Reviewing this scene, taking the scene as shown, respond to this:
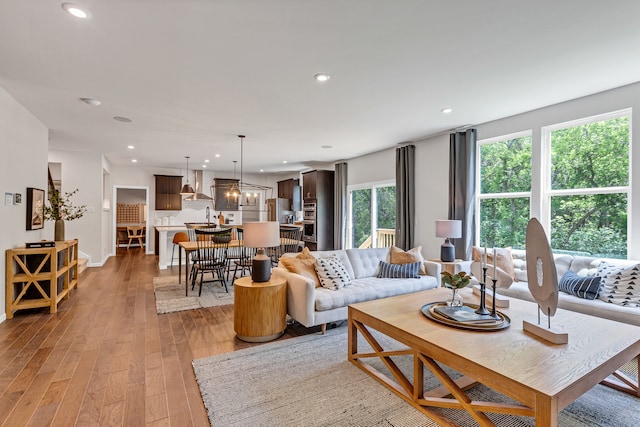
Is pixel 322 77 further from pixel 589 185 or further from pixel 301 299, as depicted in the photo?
pixel 589 185

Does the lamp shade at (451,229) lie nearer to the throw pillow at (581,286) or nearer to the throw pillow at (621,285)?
the throw pillow at (581,286)

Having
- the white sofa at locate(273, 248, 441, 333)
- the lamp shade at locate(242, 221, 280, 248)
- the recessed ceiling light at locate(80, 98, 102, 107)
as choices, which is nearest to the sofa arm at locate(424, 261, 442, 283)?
the white sofa at locate(273, 248, 441, 333)

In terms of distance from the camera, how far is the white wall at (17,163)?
139 inches

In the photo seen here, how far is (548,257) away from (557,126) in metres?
2.97

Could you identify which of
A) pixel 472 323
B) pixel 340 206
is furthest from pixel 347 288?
pixel 340 206

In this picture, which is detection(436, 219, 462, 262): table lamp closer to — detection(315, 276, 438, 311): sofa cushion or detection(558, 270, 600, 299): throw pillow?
detection(315, 276, 438, 311): sofa cushion

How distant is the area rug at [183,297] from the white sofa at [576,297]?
346 centimetres

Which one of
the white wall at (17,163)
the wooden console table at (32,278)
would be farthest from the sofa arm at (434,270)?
the white wall at (17,163)

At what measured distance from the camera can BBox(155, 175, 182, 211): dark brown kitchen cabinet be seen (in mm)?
9406

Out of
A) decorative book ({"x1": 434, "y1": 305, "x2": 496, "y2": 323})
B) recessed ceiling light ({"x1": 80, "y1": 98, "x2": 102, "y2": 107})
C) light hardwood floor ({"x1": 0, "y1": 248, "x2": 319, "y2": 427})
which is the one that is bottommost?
light hardwood floor ({"x1": 0, "y1": 248, "x2": 319, "y2": 427})

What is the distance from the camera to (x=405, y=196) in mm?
5992

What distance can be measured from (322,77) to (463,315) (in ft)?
8.04

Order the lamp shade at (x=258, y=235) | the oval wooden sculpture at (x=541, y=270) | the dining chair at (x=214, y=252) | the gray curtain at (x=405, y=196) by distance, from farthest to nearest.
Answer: the gray curtain at (x=405, y=196) → the dining chair at (x=214, y=252) → the lamp shade at (x=258, y=235) → the oval wooden sculpture at (x=541, y=270)

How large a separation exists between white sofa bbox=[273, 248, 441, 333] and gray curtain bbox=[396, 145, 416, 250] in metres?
1.65
